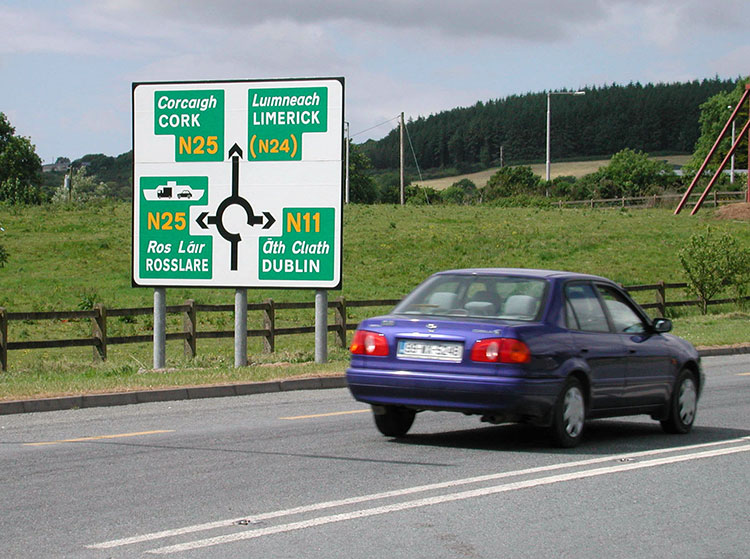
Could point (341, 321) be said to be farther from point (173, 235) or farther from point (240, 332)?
point (173, 235)

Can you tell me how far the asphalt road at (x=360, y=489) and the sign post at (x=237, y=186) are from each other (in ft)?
22.0

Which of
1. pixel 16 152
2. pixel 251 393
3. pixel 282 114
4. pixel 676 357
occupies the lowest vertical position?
pixel 251 393

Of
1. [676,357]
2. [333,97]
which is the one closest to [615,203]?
[333,97]

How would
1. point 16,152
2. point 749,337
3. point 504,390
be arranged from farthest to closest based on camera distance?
point 16,152
point 749,337
point 504,390

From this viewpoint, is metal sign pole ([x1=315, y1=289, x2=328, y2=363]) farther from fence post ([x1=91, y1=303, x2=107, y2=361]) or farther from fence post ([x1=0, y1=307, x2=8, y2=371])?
fence post ([x1=0, y1=307, x2=8, y2=371])

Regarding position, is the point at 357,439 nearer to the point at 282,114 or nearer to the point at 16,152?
the point at 282,114

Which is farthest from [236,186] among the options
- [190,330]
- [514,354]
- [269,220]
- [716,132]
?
[716,132]

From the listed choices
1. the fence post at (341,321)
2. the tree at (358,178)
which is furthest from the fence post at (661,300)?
the tree at (358,178)

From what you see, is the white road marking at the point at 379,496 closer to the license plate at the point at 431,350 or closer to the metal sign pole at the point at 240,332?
the license plate at the point at 431,350

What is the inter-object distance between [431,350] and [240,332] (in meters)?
9.77

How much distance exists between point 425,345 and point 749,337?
18892 mm

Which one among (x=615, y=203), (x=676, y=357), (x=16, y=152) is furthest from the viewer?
(x=16, y=152)

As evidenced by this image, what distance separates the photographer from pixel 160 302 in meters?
19.0

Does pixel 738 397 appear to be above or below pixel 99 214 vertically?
below
